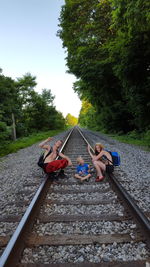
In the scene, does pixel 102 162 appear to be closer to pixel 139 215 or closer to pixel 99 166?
pixel 99 166

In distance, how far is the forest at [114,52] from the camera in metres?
7.25

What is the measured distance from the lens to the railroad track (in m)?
1.81

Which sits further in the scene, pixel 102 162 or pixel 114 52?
pixel 114 52

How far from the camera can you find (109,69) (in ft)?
46.8

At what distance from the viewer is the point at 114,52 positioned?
36.2ft

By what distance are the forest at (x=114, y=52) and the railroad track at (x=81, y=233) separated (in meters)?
6.01

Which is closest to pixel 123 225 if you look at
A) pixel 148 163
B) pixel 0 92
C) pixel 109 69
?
pixel 148 163

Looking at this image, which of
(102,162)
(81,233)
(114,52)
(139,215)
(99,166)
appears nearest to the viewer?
(81,233)

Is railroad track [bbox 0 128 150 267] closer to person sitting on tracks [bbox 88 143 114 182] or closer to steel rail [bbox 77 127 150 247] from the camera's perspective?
steel rail [bbox 77 127 150 247]

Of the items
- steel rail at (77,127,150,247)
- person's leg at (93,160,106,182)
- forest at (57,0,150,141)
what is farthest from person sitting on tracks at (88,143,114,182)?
forest at (57,0,150,141)

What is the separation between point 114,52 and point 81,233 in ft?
37.5

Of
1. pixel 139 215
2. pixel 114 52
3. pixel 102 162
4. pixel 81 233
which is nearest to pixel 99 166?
pixel 102 162

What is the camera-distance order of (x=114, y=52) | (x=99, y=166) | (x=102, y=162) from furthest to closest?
A: 1. (x=114, y=52)
2. (x=102, y=162)
3. (x=99, y=166)

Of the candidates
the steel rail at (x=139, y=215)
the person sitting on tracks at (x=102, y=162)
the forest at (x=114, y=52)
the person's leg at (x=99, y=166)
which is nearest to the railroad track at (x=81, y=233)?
the steel rail at (x=139, y=215)
